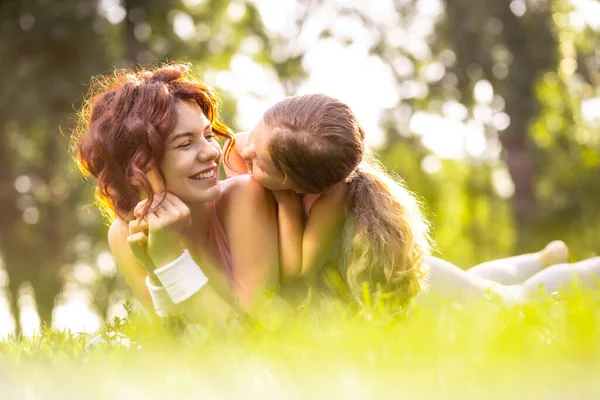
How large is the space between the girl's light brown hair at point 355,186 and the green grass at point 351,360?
0.71 m

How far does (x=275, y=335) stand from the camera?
2.94 meters

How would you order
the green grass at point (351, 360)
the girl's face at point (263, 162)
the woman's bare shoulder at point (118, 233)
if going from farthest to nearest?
the woman's bare shoulder at point (118, 233) → the girl's face at point (263, 162) → the green grass at point (351, 360)

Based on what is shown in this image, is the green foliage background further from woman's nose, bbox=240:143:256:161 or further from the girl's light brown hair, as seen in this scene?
woman's nose, bbox=240:143:256:161

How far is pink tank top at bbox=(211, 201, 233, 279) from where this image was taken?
426cm

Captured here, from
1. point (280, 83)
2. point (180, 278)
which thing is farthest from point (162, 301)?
point (280, 83)

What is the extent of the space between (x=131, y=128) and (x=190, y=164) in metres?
0.36

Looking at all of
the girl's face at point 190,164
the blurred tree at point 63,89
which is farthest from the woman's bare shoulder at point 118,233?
the blurred tree at point 63,89

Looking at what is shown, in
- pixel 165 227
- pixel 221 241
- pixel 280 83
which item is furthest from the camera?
pixel 280 83

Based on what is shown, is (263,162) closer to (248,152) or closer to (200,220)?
(248,152)

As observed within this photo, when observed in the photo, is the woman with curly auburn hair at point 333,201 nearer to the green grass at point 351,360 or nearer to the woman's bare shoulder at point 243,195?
the woman's bare shoulder at point 243,195

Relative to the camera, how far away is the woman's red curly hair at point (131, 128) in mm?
4035

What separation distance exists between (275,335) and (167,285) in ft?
3.50

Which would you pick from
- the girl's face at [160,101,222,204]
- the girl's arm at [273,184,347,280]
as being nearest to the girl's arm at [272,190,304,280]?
the girl's arm at [273,184,347,280]

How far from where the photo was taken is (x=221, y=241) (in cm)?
435
